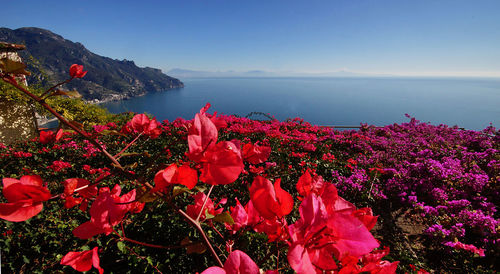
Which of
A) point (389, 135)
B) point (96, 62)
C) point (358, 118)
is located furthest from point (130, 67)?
point (389, 135)

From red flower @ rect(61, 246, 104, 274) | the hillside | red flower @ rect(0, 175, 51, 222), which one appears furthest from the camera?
the hillside

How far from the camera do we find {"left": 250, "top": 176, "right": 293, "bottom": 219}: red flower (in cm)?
59

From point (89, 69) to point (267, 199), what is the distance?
435 feet

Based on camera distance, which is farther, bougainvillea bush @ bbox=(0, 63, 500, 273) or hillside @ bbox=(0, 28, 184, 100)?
hillside @ bbox=(0, 28, 184, 100)

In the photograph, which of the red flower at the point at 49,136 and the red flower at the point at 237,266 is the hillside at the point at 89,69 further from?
the red flower at the point at 237,266

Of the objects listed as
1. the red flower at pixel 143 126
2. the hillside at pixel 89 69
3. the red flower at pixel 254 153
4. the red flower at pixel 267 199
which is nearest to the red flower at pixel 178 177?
the red flower at pixel 267 199

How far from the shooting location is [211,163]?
1.98ft

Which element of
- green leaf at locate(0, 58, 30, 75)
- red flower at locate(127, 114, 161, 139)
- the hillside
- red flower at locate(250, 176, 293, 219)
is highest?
the hillside

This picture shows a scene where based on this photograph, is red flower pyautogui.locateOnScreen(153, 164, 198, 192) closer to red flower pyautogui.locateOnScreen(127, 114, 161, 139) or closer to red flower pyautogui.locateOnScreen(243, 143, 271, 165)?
red flower pyautogui.locateOnScreen(243, 143, 271, 165)

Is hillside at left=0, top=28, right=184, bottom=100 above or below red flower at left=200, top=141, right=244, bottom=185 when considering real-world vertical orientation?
above

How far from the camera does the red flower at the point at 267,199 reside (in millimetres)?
595

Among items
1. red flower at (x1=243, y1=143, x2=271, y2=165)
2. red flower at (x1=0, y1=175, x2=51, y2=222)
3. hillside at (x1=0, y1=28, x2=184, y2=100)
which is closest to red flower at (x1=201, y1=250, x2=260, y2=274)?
Result: red flower at (x1=243, y1=143, x2=271, y2=165)

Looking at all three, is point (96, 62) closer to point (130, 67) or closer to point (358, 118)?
point (130, 67)

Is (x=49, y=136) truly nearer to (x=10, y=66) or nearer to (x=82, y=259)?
(x=10, y=66)
